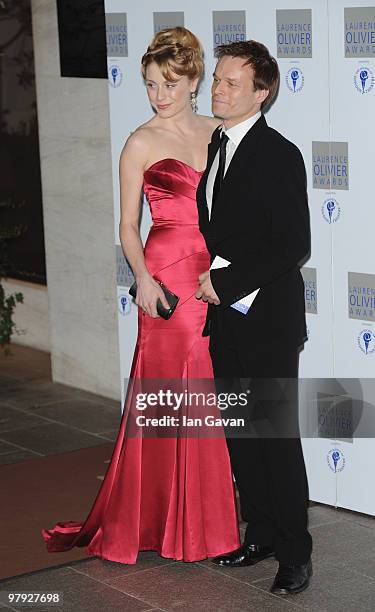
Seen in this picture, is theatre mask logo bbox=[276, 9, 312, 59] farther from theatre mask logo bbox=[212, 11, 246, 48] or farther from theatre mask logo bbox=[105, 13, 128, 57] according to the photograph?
theatre mask logo bbox=[105, 13, 128, 57]

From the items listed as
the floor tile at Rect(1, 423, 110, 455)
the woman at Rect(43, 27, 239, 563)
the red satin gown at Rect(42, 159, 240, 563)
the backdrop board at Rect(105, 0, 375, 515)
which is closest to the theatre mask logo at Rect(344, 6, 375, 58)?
the backdrop board at Rect(105, 0, 375, 515)

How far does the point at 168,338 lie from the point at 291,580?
3.14ft

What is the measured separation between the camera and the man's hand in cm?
418

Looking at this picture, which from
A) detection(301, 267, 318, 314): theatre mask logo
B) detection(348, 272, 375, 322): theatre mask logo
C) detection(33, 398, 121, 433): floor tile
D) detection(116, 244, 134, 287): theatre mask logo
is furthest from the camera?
detection(33, 398, 121, 433): floor tile

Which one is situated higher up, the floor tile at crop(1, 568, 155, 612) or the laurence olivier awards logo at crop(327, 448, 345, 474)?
the laurence olivier awards logo at crop(327, 448, 345, 474)

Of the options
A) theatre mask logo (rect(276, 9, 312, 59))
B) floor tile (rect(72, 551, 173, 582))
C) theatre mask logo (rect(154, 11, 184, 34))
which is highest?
theatre mask logo (rect(154, 11, 184, 34))

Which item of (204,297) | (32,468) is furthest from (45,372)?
(204,297)

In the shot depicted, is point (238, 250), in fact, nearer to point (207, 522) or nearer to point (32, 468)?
point (207, 522)

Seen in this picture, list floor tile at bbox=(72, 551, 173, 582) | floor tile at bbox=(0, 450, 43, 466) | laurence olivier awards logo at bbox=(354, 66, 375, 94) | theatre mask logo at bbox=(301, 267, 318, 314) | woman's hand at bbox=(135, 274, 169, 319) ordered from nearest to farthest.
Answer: woman's hand at bbox=(135, 274, 169, 319)
floor tile at bbox=(72, 551, 173, 582)
laurence olivier awards logo at bbox=(354, 66, 375, 94)
theatre mask logo at bbox=(301, 267, 318, 314)
floor tile at bbox=(0, 450, 43, 466)

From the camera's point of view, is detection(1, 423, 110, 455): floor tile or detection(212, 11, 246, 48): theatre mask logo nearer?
detection(212, 11, 246, 48): theatre mask logo

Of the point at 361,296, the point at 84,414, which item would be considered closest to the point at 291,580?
the point at 361,296

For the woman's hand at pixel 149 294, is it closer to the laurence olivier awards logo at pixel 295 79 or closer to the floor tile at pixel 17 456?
the laurence olivier awards logo at pixel 295 79

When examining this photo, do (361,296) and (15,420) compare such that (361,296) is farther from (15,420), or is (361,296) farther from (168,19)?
(15,420)

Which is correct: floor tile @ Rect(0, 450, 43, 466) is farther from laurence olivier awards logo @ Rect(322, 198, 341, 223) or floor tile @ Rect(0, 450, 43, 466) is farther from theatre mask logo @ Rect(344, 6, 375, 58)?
theatre mask logo @ Rect(344, 6, 375, 58)
